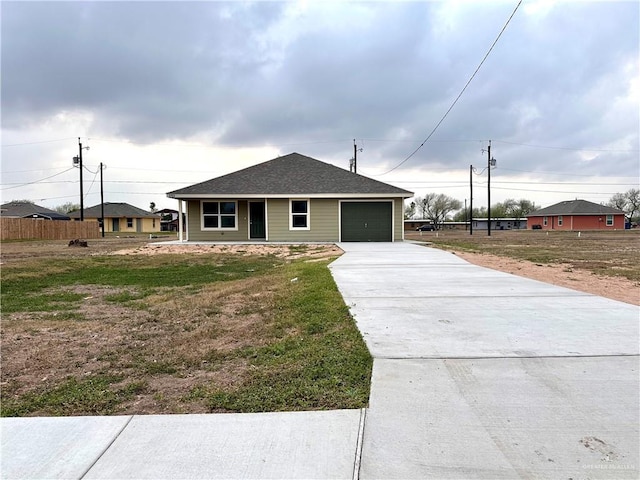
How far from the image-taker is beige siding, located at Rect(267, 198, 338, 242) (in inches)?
893

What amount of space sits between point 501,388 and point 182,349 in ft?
10.6

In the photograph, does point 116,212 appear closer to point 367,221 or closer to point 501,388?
point 367,221

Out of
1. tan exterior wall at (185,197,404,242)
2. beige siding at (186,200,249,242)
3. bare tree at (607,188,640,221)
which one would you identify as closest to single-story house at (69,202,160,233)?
beige siding at (186,200,249,242)

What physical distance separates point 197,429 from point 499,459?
1856mm

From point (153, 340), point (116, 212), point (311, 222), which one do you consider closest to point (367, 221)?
point (311, 222)

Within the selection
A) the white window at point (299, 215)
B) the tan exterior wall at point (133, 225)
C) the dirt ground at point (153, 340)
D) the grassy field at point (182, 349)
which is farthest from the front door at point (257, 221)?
the tan exterior wall at point (133, 225)

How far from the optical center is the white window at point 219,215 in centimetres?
2330

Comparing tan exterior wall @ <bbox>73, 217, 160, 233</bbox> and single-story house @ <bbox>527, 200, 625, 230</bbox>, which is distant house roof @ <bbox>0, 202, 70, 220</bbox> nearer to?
tan exterior wall @ <bbox>73, 217, 160, 233</bbox>

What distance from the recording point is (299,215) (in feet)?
75.2

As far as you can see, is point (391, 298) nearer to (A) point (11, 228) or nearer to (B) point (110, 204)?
(A) point (11, 228)

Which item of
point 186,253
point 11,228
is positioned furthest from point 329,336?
point 11,228

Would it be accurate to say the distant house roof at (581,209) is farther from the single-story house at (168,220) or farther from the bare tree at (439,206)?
the single-story house at (168,220)

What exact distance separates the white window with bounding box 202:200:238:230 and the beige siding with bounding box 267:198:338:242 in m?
1.96

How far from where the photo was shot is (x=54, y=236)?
3878 centimetres
